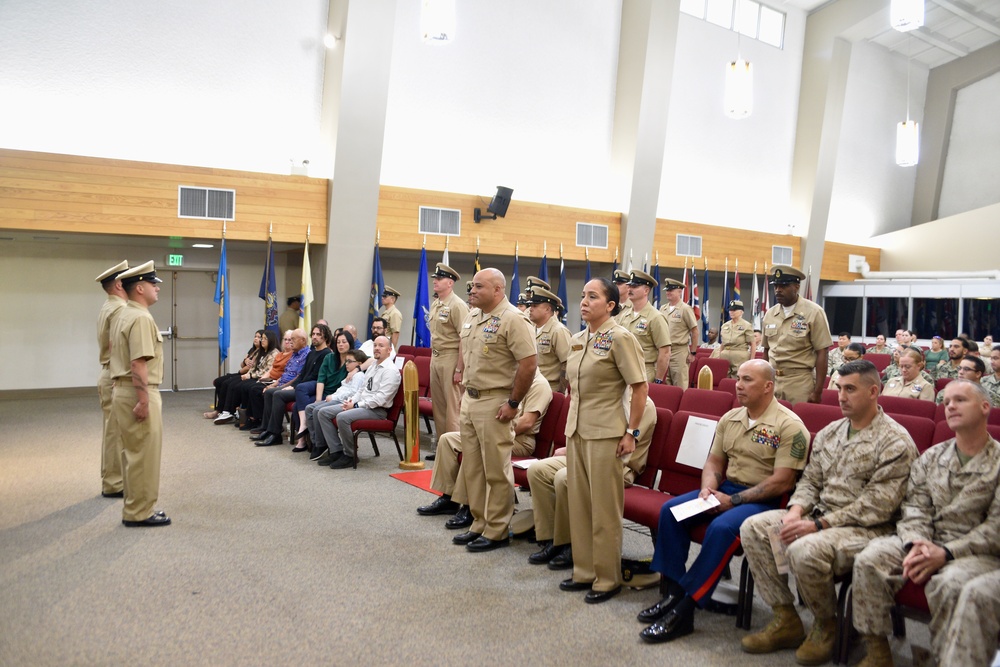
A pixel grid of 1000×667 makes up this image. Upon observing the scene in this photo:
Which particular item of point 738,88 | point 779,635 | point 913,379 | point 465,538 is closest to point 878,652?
point 779,635

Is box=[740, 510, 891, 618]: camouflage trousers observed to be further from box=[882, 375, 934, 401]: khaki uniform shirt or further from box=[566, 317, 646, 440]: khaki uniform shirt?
box=[882, 375, 934, 401]: khaki uniform shirt

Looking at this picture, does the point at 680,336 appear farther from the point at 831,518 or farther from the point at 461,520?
the point at 831,518

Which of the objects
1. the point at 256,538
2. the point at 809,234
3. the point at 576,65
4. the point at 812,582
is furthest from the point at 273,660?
the point at 809,234

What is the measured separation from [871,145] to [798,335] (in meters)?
13.5

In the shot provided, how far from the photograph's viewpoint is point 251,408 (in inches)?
317

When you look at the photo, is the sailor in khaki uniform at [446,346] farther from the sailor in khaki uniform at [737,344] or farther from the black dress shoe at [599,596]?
the sailor in khaki uniform at [737,344]

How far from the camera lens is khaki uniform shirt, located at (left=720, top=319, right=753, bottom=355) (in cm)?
905

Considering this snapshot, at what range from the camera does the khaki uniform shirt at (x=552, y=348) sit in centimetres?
571

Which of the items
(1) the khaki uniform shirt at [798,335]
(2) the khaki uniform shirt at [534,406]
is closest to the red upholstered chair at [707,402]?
(1) the khaki uniform shirt at [798,335]

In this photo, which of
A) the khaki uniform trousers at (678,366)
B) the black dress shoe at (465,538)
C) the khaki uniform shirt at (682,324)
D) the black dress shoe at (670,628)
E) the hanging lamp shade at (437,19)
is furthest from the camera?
the hanging lamp shade at (437,19)

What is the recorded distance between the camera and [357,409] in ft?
21.3

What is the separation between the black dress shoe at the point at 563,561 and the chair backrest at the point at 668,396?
5.51 ft

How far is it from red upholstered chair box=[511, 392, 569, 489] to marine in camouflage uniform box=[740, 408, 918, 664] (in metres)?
1.81

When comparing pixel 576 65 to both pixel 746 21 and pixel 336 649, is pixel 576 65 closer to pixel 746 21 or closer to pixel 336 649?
pixel 746 21
